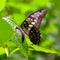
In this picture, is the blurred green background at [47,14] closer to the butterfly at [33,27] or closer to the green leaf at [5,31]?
the butterfly at [33,27]

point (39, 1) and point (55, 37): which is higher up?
point (39, 1)

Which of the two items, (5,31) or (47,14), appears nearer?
(5,31)

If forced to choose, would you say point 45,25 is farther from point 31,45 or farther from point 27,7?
point 31,45

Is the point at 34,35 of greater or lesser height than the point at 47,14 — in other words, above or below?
below

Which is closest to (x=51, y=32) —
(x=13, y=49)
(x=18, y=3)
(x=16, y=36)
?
(x=18, y=3)

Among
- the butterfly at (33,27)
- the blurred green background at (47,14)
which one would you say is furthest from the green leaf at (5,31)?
the blurred green background at (47,14)

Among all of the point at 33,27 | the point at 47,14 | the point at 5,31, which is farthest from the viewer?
the point at 47,14

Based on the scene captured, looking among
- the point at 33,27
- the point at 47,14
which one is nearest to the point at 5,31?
the point at 33,27

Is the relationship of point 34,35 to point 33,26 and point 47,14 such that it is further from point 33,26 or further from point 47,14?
point 47,14
